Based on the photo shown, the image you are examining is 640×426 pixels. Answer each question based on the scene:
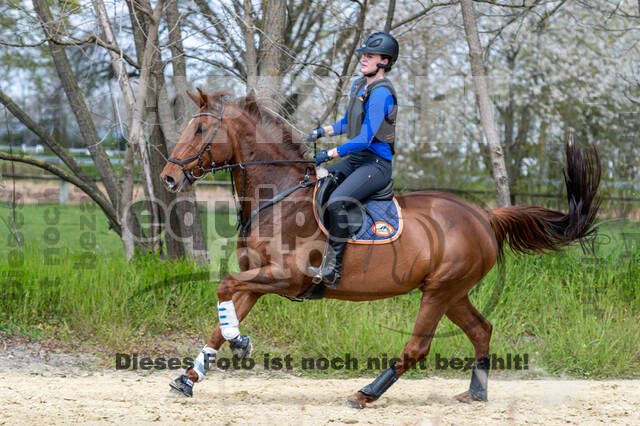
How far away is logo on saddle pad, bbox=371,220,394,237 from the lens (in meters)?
4.86

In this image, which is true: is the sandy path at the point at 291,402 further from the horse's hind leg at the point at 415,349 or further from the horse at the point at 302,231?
the horse at the point at 302,231

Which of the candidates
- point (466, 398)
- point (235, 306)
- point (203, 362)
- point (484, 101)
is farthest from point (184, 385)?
point (484, 101)

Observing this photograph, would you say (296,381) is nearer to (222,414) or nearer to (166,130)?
(222,414)

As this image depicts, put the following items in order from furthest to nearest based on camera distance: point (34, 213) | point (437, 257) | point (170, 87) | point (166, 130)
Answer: point (34, 213) → point (170, 87) → point (166, 130) → point (437, 257)

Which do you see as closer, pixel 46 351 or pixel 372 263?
pixel 372 263

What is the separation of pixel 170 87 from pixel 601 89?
11.4m

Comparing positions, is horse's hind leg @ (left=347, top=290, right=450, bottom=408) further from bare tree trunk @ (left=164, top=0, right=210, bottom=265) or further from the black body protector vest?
bare tree trunk @ (left=164, top=0, right=210, bottom=265)

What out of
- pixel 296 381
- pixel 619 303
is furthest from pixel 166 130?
pixel 619 303

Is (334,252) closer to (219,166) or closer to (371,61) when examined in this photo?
(219,166)

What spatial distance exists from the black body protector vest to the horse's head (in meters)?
0.98

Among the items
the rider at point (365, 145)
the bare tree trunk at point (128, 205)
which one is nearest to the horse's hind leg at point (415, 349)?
the rider at point (365, 145)

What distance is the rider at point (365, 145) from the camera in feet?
15.4

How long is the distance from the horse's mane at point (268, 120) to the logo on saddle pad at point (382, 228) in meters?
0.89

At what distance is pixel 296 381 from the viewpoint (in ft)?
19.7
